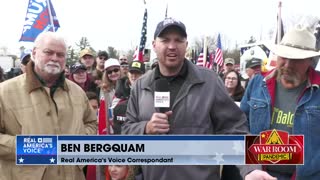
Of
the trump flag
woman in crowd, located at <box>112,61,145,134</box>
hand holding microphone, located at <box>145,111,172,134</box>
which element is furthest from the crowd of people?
the trump flag

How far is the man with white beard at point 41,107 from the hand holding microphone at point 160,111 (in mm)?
1013

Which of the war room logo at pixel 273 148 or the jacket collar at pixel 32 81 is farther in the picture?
the jacket collar at pixel 32 81

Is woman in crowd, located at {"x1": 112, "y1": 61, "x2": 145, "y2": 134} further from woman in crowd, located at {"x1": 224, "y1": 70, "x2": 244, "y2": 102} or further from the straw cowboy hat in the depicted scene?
the straw cowboy hat

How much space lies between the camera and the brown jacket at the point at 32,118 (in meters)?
3.56

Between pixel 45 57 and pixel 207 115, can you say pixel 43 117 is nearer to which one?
pixel 45 57

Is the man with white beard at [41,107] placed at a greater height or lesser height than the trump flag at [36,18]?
lesser

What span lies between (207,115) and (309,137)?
2.76ft

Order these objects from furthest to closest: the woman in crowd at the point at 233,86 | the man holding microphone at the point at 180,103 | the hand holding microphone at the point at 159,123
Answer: the woman in crowd at the point at 233,86
the man holding microphone at the point at 180,103
the hand holding microphone at the point at 159,123

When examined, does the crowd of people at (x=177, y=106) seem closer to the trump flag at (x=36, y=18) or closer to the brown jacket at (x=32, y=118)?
the brown jacket at (x=32, y=118)

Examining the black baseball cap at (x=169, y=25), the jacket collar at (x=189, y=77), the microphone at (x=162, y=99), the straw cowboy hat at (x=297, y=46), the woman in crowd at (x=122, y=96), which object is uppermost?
the black baseball cap at (x=169, y=25)

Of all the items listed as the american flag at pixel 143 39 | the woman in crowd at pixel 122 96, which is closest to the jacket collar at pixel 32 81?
the woman in crowd at pixel 122 96

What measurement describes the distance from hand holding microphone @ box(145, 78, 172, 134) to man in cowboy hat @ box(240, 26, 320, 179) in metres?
0.92

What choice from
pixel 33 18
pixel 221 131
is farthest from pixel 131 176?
pixel 33 18

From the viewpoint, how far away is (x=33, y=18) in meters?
8.53
